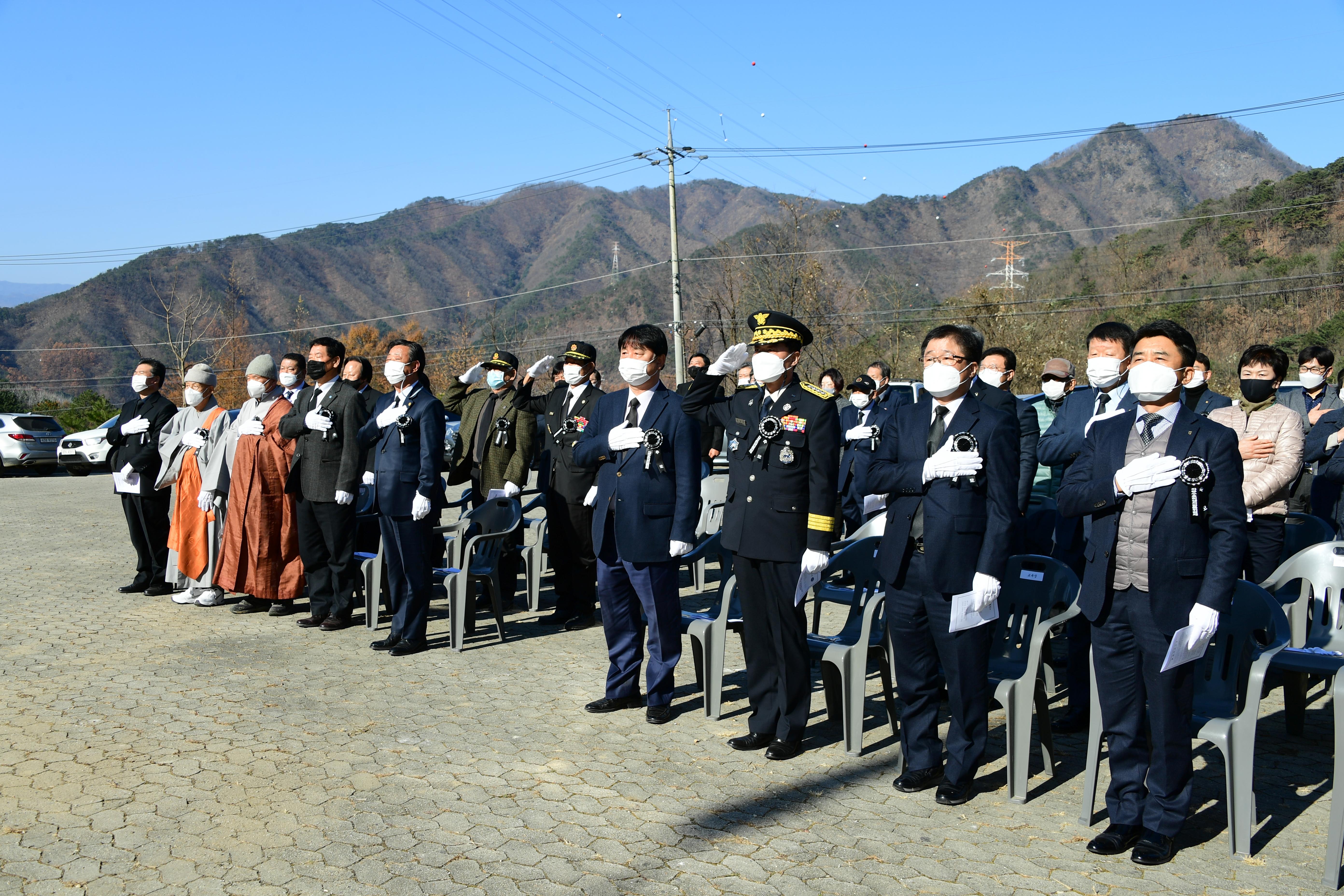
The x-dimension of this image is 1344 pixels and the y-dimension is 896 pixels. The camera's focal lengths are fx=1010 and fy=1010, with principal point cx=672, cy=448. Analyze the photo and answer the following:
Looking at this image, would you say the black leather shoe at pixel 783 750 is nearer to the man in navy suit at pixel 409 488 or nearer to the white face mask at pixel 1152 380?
the white face mask at pixel 1152 380

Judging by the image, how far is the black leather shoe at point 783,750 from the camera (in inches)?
195

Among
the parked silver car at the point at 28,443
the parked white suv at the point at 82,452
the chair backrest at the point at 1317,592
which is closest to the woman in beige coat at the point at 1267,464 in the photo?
the chair backrest at the point at 1317,592

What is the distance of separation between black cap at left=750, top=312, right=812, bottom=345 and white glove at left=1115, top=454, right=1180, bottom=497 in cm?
166

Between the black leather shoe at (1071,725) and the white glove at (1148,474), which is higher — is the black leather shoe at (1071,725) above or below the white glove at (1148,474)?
below

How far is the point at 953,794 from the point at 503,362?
227 inches

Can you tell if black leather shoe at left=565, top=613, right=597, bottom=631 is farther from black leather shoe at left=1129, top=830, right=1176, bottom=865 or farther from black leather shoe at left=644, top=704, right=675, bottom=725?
black leather shoe at left=1129, top=830, right=1176, bottom=865

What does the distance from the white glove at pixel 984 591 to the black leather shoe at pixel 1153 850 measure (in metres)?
1.03

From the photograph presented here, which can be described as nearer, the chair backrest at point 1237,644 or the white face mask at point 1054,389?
the chair backrest at point 1237,644

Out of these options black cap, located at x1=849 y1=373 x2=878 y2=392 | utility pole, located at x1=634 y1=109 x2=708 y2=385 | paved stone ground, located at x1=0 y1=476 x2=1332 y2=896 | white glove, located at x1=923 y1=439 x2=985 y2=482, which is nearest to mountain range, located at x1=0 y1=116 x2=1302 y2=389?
utility pole, located at x1=634 y1=109 x2=708 y2=385

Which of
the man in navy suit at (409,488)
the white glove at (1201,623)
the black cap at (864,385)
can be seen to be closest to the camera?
the white glove at (1201,623)

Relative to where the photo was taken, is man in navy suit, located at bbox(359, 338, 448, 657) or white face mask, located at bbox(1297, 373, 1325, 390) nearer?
man in navy suit, located at bbox(359, 338, 448, 657)

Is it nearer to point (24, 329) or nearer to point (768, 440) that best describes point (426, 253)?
point (24, 329)

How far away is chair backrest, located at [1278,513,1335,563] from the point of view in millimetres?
6027

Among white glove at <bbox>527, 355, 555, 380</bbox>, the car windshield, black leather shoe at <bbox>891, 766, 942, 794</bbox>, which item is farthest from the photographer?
the car windshield
